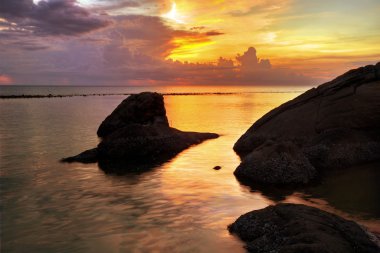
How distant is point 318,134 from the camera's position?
22.8m

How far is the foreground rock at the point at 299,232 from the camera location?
873 cm

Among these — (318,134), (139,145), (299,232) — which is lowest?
(139,145)

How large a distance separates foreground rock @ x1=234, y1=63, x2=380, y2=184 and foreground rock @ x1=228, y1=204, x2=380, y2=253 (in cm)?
648

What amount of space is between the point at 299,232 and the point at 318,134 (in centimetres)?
1450

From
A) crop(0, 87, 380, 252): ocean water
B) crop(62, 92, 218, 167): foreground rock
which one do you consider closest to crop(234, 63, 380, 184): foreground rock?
crop(0, 87, 380, 252): ocean water

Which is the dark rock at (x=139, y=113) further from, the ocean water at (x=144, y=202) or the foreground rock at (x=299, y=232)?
the foreground rock at (x=299, y=232)

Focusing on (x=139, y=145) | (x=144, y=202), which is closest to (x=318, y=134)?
(x=139, y=145)

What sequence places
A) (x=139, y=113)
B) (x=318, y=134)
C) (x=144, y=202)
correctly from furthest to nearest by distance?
(x=139, y=113)
(x=318, y=134)
(x=144, y=202)

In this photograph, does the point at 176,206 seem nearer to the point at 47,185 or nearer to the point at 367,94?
the point at 47,185

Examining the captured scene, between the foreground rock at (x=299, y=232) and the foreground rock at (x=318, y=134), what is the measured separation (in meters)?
6.48

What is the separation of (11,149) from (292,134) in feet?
66.1

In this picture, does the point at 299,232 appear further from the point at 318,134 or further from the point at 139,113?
the point at 139,113

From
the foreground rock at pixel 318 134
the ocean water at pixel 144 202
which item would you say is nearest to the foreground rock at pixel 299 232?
the ocean water at pixel 144 202

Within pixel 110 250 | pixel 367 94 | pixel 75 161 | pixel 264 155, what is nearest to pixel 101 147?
pixel 75 161
